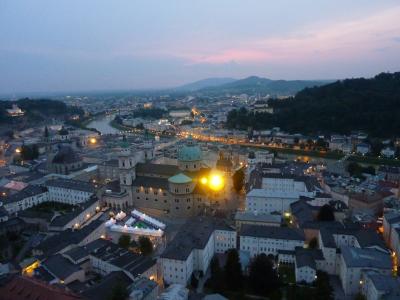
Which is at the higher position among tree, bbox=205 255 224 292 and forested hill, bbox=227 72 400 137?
forested hill, bbox=227 72 400 137

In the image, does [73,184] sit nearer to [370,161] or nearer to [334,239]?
[334,239]

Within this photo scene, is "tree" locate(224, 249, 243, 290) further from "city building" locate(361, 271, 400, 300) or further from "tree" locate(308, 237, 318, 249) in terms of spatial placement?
"city building" locate(361, 271, 400, 300)

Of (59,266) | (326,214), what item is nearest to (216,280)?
(59,266)

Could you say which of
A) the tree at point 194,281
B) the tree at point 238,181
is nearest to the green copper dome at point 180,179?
the tree at point 238,181

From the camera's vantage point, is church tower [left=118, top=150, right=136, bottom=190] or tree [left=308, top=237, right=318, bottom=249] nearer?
tree [left=308, top=237, right=318, bottom=249]

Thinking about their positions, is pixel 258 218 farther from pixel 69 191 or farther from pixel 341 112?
pixel 341 112

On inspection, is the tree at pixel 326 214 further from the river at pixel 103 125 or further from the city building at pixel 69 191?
the river at pixel 103 125

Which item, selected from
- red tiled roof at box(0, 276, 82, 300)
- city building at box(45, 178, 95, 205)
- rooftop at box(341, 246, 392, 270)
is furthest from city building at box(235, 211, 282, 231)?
city building at box(45, 178, 95, 205)
